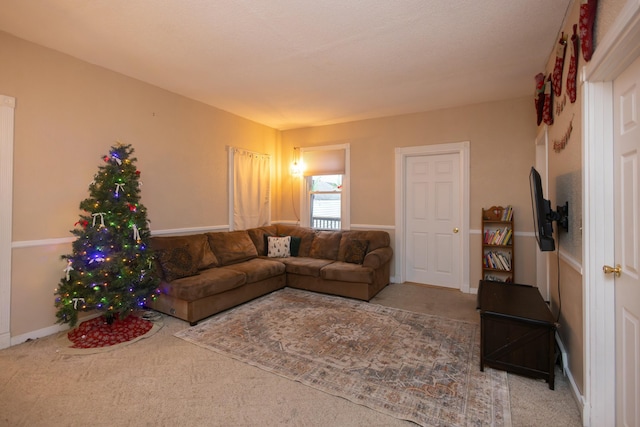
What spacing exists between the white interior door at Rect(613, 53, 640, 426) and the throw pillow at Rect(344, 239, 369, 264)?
285cm

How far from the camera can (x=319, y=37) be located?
2.60m

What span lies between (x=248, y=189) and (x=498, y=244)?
392 cm

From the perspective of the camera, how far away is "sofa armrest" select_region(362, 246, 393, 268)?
3.97 metres

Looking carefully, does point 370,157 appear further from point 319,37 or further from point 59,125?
point 59,125

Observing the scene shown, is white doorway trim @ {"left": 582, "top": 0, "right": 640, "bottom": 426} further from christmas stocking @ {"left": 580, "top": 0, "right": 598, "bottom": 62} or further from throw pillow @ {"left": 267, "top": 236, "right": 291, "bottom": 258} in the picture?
throw pillow @ {"left": 267, "top": 236, "right": 291, "bottom": 258}

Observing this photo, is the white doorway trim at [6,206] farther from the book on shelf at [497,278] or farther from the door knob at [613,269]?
the book on shelf at [497,278]

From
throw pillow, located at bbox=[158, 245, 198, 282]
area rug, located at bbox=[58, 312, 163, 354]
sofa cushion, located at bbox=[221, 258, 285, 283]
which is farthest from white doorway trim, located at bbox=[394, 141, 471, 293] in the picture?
area rug, located at bbox=[58, 312, 163, 354]

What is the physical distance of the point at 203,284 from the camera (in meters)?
3.18

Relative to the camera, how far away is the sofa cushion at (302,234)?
4.91m

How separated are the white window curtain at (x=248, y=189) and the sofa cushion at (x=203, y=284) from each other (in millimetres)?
1421

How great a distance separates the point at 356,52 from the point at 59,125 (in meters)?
3.01

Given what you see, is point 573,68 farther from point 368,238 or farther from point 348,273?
point 368,238

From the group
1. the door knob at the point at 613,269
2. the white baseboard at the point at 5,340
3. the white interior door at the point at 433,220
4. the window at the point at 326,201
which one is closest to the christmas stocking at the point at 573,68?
the door knob at the point at 613,269

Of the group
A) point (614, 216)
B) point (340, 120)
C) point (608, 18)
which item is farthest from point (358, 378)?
point (340, 120)
